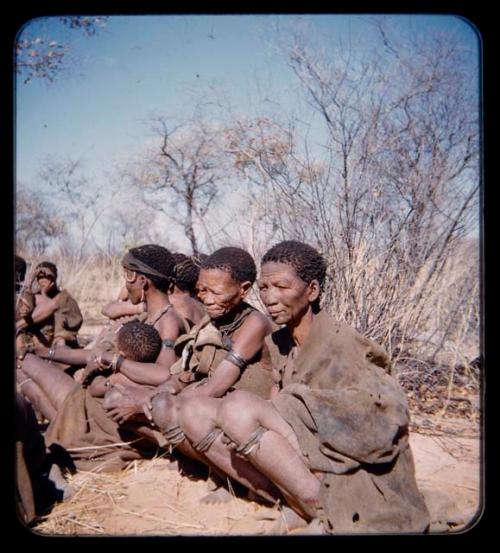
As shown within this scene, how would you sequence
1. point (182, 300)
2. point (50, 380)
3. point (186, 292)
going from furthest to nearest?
point (186, 292) < point (182, 300) < point (50, 380)

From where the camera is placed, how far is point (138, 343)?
12.3ft

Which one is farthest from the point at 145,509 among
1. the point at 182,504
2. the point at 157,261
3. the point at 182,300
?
the point at 182,300

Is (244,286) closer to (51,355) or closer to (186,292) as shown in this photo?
(186,292)

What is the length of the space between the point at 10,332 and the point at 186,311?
7.03ft

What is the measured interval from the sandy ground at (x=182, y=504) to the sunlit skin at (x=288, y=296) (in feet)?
3.07

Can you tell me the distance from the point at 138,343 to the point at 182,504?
1.02m

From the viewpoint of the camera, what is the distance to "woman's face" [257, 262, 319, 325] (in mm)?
3039

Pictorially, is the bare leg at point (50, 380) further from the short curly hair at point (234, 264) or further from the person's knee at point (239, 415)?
the person's knee at point (239, 415)

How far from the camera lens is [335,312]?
4891 mm

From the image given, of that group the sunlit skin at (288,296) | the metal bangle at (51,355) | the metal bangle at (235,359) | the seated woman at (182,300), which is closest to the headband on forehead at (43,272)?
the seated woman at (182,300)

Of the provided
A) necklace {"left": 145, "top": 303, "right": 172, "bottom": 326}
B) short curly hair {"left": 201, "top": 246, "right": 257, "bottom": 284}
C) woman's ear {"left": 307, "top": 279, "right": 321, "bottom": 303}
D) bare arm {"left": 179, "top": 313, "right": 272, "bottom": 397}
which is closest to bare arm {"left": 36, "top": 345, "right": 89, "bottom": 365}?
necklace {"left": 145, "top": 303, "right": 172, "bottom": 326}

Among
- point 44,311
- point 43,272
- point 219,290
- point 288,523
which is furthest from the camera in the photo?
point 43,272

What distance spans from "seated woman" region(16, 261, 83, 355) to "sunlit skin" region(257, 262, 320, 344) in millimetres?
3204

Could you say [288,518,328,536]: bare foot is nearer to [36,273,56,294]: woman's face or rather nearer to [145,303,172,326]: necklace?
[145,303,172,326]: necklace
